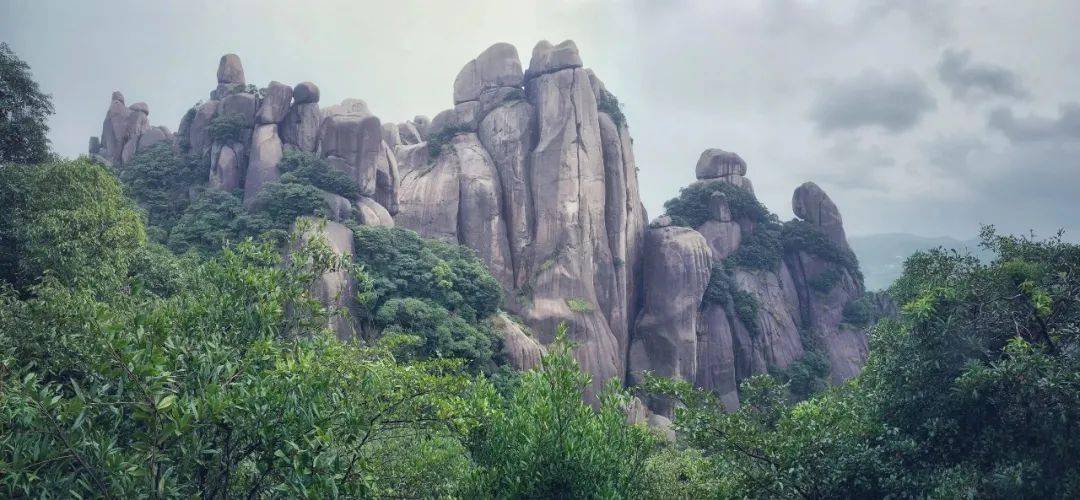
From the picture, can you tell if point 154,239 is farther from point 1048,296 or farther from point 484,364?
point 1048,296

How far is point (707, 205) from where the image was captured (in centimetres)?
4534

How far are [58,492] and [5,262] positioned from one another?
14.3m

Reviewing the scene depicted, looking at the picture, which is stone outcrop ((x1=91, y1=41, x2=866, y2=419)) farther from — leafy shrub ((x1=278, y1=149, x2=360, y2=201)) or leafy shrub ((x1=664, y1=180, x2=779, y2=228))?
leafy shrub ((x1=664, y1=180, x2=779, y2=228))

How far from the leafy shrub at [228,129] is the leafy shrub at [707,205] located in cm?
2647

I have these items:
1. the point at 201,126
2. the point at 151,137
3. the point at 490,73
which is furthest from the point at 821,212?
the point at 151,137

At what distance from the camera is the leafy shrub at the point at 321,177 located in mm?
29250

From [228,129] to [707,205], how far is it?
97.4 ft

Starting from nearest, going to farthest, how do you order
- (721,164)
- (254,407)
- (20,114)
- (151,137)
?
(254,407) → (20,114) → (151,137) → (721,164)

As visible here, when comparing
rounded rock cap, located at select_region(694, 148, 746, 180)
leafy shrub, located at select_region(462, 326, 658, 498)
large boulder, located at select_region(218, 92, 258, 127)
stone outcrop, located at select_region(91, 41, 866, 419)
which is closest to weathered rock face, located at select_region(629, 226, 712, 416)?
stone outcrop, located at select_region(91, 41, 866, 419)

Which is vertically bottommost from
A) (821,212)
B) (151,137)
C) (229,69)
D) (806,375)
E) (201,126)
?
(806,375)

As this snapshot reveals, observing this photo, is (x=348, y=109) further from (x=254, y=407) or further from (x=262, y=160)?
(x=254, y=407)

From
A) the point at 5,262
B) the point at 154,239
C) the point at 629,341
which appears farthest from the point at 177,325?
the point at 629,341

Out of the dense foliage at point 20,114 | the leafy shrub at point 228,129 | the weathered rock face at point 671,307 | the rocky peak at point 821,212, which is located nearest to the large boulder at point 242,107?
the leafy shrub at point 228,129

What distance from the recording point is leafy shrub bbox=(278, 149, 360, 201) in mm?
29250
